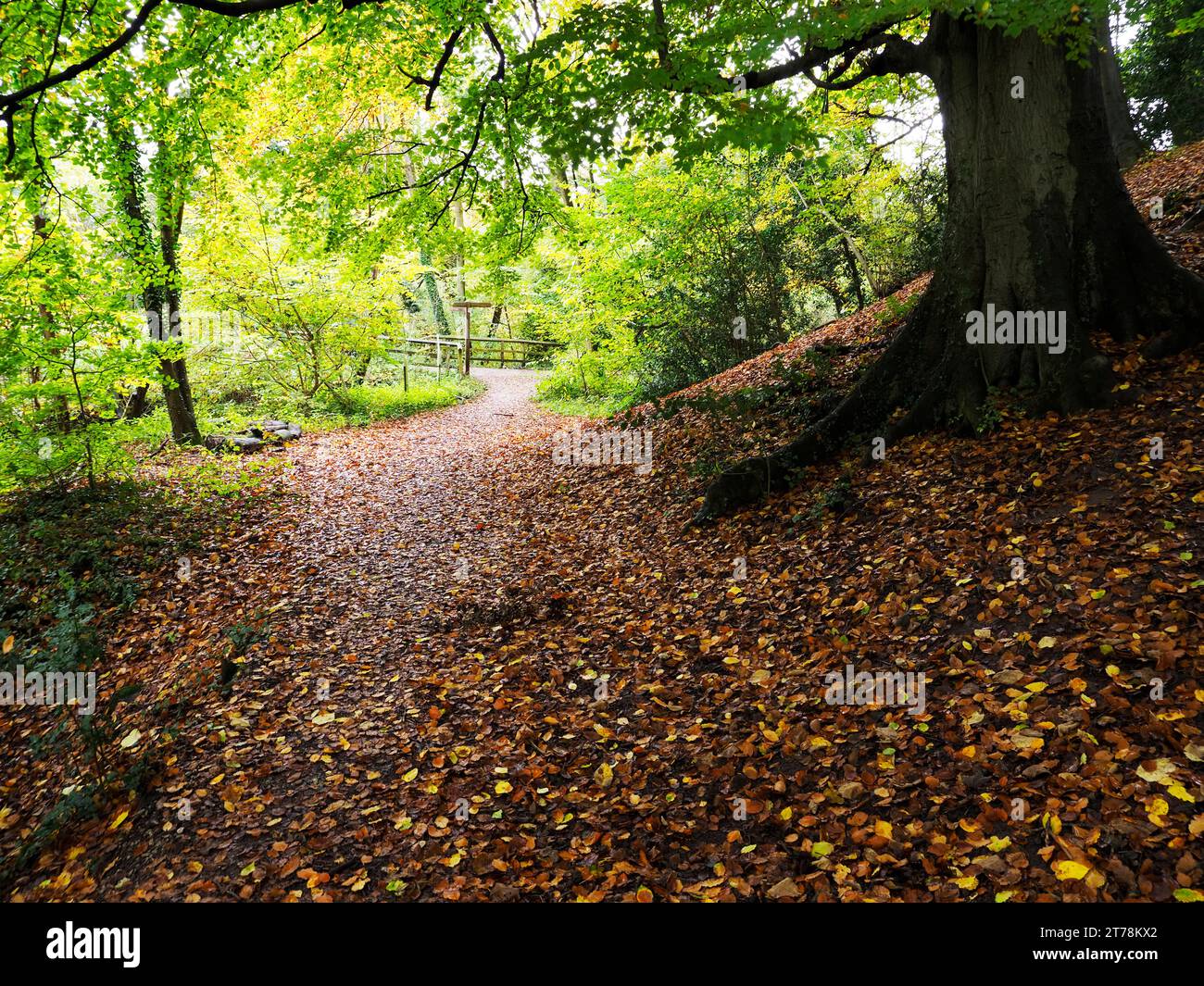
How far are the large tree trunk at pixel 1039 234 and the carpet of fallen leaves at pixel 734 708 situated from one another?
0.39 m

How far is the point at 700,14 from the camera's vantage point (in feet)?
18.4

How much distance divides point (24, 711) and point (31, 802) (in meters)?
1.58

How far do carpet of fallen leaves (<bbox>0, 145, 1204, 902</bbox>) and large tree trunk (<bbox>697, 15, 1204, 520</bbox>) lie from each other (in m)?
0.39

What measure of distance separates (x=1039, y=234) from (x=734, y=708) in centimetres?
511

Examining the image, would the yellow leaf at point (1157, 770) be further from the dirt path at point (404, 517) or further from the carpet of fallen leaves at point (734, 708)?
the dirt path at point (404, 517)

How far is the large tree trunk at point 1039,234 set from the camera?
5.68 metres

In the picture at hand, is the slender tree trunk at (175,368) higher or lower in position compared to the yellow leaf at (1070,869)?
higher

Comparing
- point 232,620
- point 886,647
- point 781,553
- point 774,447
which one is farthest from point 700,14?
point 232,620

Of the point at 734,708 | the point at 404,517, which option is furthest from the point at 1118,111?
the point at 404,517

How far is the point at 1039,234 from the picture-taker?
5.83 metres

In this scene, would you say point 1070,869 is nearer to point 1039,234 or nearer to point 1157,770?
point 1157,770

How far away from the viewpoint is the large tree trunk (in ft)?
18.6

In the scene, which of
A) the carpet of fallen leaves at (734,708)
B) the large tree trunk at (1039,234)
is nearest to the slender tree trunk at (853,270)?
the carpet of fallen leaves at (734,708)

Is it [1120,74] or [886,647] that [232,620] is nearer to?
[886,647]
